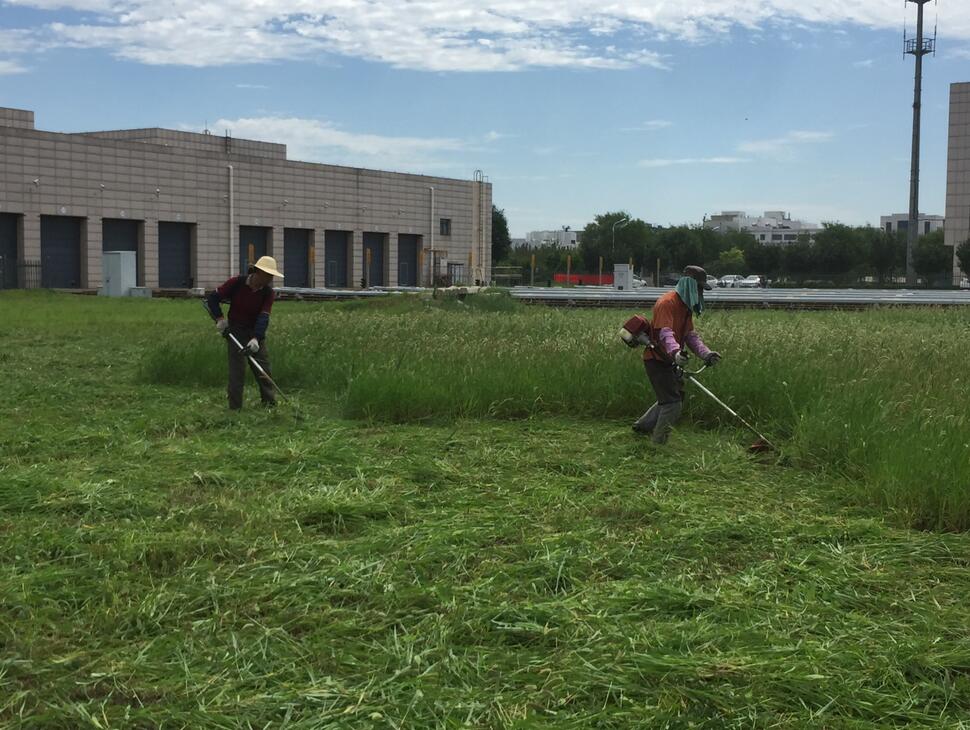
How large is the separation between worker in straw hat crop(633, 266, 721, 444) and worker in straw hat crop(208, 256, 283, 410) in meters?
4.01

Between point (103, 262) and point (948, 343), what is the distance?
35.0m

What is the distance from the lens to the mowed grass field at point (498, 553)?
3.83 m

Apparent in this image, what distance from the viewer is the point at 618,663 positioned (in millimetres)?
4055

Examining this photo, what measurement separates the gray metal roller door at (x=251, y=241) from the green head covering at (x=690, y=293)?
46.8 meters

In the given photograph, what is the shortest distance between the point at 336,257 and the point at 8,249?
1841cm

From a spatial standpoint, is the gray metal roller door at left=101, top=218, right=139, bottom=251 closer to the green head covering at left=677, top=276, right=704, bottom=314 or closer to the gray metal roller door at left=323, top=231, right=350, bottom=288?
the gray metal roller door at left=323, top=231, right=350, bottom=288

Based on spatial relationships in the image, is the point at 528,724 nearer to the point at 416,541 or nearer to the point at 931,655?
the point at 931,655

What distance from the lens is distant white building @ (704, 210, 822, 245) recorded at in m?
170

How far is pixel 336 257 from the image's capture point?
59.1 m

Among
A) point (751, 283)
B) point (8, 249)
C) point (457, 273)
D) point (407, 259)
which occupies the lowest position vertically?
point (751, 283)

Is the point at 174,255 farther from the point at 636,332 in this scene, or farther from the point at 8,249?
the point at 636,332

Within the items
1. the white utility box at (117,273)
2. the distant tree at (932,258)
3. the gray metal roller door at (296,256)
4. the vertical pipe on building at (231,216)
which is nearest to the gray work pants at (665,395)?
the white utility box at (117,273)

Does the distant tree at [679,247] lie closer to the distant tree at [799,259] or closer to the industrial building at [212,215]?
the distant tree at [799,259]

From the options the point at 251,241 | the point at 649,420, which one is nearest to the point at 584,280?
the point at 251,241
